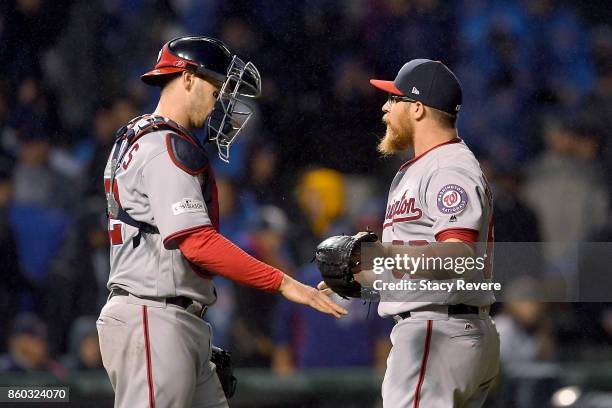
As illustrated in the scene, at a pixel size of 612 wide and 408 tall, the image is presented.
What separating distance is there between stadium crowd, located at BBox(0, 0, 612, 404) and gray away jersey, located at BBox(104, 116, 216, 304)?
6.45 feet

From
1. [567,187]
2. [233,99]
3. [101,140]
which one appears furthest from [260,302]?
[233,99]

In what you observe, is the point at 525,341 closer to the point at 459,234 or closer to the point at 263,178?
the point at 263,178

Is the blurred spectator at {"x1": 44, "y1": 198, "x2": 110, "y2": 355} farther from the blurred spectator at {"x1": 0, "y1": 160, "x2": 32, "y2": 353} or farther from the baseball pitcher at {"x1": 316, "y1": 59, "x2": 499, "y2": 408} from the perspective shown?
the baseball pitcher at {"x1": 316, "y1": 59, "x2": 499, "y2": 408}

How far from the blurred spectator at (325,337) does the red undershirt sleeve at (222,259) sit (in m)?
1.95

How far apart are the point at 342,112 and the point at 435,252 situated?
2.25 meters

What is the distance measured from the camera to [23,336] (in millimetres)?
5434

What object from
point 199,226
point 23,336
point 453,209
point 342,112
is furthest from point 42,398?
point 453,209

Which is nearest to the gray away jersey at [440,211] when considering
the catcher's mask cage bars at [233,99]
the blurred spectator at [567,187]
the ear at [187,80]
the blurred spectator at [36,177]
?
the catcher's mask cage bars at [233,99]

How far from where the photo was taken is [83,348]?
17.6ft

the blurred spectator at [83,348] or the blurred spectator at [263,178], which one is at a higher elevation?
the blurred spectator at [263,178]

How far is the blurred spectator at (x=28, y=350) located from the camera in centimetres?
532

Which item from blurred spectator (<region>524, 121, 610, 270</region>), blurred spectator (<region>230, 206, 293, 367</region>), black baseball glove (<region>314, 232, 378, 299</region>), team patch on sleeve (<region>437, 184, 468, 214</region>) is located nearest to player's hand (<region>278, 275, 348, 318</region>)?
black baseball glove (<region>314, 232, 378, 299</region>)

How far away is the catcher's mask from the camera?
353cm

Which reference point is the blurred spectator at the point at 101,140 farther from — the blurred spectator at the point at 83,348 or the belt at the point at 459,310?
the belt at the point at 459,310
